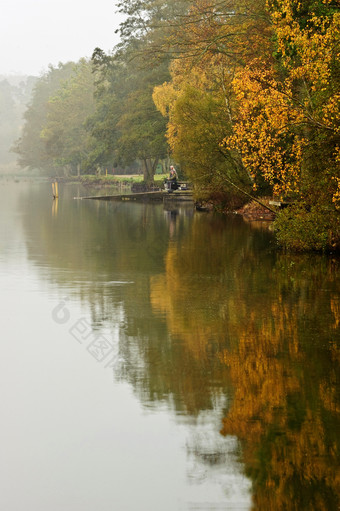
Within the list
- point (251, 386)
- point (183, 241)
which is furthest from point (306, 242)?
point (251, 386)

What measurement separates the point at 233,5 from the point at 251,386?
3238 cm

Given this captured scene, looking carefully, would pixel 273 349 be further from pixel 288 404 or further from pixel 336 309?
pixel 336 309

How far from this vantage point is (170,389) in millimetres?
8836

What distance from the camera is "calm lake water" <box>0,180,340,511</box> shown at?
6082 millimetres

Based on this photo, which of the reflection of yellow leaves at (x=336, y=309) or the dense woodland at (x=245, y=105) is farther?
the dense woodland at (x=245, y=105)

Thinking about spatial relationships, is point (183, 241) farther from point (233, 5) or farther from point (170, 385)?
point (170, 385)

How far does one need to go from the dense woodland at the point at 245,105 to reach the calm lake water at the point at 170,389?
3.72 metres

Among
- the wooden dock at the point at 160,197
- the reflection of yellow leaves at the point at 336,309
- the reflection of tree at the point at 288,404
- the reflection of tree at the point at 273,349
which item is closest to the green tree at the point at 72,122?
the wooden dock at the point at 160,197

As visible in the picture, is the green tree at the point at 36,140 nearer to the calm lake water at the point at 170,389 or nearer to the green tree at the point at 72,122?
the green tree at the point at 72,122

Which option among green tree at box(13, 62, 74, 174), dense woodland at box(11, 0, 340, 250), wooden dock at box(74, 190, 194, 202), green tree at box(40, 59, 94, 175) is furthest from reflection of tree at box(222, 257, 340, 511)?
green tree at box(13, 62, 74, 174)

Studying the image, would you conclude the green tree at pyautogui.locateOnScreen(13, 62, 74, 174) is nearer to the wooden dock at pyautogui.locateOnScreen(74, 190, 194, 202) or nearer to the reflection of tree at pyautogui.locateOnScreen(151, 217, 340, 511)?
the wooden dock at pyautogui.locateOnScreen(74, 190, 194, 202)

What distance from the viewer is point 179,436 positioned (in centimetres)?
721

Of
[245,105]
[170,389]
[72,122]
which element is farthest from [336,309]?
[72,122]

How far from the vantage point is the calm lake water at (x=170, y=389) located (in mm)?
6082
